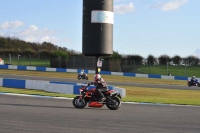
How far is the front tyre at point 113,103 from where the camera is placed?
12373 millimetres

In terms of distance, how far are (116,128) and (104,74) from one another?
40.1 meters

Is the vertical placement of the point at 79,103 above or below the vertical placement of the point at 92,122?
above

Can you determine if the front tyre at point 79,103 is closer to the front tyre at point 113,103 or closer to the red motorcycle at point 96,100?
the red motorcycle at point 96,100

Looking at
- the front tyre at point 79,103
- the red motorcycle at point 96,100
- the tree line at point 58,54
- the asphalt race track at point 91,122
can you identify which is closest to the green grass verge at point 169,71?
the tree line at point 58,54

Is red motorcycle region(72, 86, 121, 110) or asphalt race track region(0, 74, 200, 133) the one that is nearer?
asphalt race track region(0, 74, 200, 133)

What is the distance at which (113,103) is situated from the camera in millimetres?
12430

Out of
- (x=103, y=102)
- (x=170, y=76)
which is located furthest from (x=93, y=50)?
(x=170, y=76)

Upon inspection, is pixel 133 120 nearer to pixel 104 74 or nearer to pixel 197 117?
pixel 197 117

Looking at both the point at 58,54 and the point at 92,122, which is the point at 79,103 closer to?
the point at 92,122

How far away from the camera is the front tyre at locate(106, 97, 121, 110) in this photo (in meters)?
12.4

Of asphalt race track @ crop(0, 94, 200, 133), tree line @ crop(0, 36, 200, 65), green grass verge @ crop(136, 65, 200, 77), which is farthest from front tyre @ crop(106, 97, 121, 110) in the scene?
green grass verge @ crop(136, 65, 200, 77)

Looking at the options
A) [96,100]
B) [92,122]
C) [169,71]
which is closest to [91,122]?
[92,122]

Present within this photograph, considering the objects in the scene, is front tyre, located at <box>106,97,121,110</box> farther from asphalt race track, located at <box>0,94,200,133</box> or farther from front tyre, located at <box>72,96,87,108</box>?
asphalt race track, located at <box>0,94,200,133</box>

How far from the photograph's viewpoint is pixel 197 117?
10695mm
